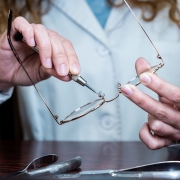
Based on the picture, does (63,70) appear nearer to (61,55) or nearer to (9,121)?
(61,55)

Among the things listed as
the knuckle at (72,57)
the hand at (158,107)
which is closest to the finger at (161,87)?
the hand at (158,107)

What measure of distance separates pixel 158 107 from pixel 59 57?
0.16 metres

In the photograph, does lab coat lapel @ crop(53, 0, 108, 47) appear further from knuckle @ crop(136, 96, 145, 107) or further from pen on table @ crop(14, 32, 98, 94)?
knuckle @ crop(136, 96, 145, 107)

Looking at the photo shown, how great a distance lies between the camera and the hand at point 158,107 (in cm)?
60

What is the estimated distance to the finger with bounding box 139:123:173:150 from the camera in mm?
662

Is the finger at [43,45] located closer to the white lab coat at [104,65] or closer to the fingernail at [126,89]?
the fingernail at [126,89]

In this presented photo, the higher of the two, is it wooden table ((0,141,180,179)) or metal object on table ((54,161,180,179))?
wooden table ((0,141,180,179))

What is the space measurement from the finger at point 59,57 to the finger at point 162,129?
16 centimetres

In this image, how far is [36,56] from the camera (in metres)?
0.81

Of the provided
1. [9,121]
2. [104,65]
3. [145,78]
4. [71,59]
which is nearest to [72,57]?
[71,59]

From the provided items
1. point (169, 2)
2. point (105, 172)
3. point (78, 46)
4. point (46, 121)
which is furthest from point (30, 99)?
point (105, 172)

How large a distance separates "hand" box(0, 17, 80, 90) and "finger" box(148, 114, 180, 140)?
149 mm

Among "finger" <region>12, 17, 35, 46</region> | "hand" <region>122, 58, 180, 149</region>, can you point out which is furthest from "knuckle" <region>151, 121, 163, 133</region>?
"finger" <region>12, 17, 35, 46</region>

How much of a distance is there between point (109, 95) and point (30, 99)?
0.68 feet
